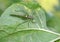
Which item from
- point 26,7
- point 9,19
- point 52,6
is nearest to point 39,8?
point 26,7

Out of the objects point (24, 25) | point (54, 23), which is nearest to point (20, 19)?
point (24, 25)

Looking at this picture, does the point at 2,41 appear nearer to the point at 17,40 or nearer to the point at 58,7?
the point at 17,40

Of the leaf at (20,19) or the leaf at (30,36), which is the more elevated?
the leaf at (20,19)

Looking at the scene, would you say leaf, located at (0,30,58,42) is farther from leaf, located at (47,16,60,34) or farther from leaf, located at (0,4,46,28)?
leaf, located at (47,16,60,34)

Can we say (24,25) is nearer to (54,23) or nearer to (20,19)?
(20,19)

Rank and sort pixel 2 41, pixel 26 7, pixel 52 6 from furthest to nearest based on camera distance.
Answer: pixel 52 6
pixel 26 7
pixel 2 41

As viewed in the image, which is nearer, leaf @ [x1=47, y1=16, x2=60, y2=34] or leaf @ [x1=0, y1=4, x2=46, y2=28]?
leaf @ [x1=0, y1=4, x2=46, y2=28]

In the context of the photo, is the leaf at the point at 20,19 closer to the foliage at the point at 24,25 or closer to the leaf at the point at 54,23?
the foliage at the point at 24,25

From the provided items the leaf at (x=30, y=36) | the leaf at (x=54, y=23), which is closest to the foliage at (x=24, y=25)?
the leaf at (x=30, y=36)

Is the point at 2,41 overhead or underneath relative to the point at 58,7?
underneath

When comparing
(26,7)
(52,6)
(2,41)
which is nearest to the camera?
(2,41)

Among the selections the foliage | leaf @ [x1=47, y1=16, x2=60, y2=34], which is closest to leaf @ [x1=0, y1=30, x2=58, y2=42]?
the foliage
